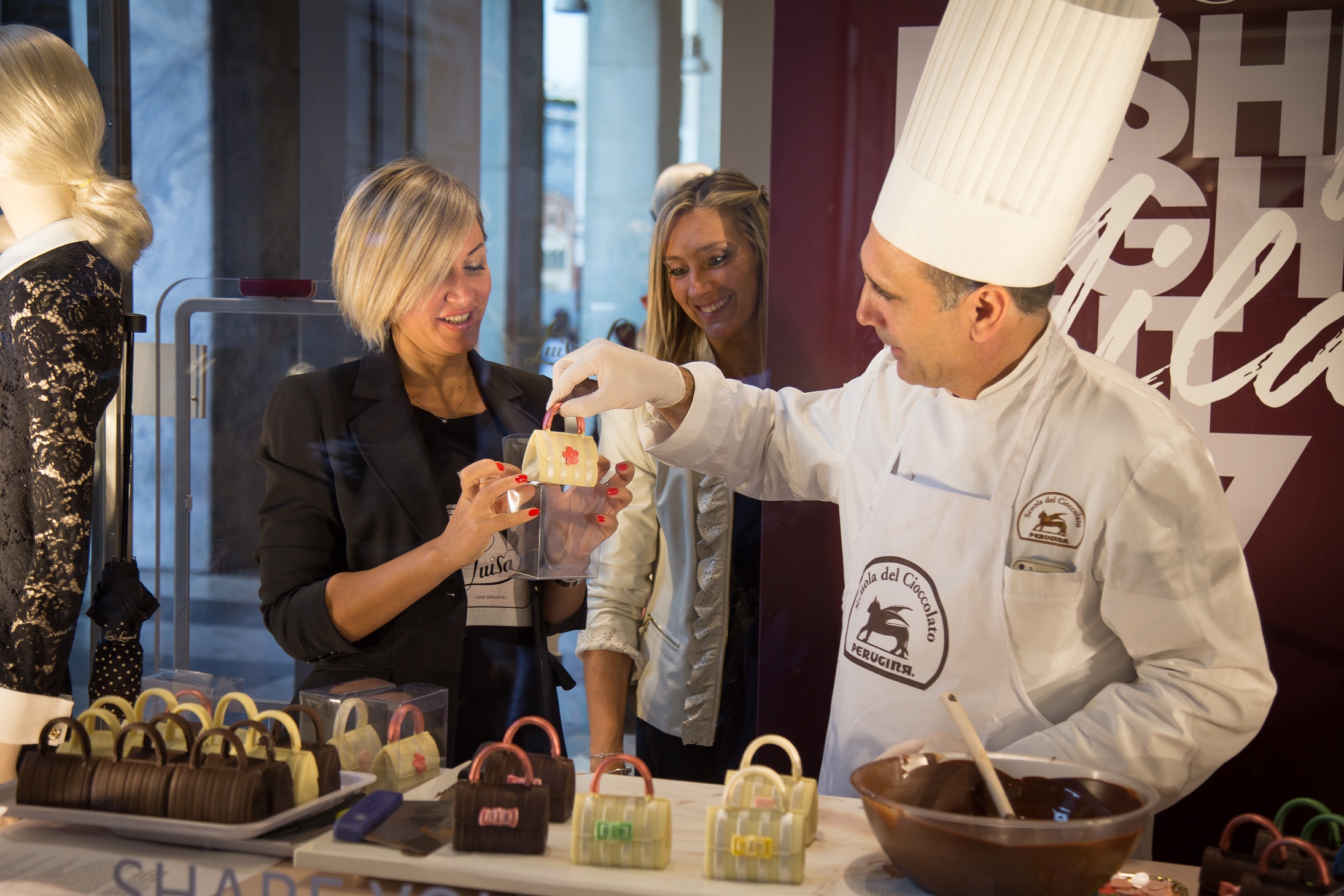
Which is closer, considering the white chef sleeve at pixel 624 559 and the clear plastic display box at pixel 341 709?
the clear plastic display box at pixel 341 709

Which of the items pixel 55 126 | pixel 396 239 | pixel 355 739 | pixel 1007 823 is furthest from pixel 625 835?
pixel 55 126

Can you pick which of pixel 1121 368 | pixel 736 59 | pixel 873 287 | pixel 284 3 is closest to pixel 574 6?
pixel 736 59

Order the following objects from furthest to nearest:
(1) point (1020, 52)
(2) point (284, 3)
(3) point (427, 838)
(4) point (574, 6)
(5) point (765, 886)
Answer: (2) point (284, 3) → (4) point (574, 6) → (1) point (1020, 52) → (3) point (427, 838) → (5) point (765, 886)

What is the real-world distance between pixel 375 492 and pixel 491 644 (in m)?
0.34

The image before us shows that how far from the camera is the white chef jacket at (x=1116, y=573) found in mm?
1459

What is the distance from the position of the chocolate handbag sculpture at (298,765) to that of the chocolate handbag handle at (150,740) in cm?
12

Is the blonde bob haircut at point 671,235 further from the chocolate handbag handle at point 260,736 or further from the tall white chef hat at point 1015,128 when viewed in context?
the chocolate handbag handle at point 260,736

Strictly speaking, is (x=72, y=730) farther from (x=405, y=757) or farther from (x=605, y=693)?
(x=605, y=693)

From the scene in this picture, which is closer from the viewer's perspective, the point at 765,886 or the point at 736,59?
the point at 765,886

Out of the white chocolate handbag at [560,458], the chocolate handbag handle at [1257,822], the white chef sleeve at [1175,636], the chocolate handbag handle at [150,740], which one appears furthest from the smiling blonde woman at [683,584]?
the chocolate handbag handle at [1257,822]

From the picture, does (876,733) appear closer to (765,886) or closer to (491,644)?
(765,886)

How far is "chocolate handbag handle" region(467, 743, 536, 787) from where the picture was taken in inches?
54.6

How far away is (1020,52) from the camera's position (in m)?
1.53

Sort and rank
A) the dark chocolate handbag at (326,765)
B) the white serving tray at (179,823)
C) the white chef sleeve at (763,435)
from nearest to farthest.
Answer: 1. the white serving tray at (179,823)
2. the dark chocolate handbag at (326,765)
3. the white chef sleeve at (763,435)
